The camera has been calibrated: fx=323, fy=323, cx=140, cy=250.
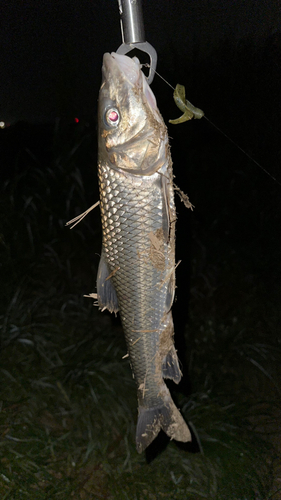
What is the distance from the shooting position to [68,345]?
7.25ft

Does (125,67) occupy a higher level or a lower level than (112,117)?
higher

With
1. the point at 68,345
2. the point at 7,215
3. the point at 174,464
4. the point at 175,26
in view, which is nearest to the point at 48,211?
the point at 7,215

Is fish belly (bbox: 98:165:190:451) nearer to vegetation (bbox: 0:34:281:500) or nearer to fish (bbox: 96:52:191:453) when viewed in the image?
fish (bbox: 96:52:191:453)

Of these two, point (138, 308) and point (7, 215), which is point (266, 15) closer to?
point (138, 308)

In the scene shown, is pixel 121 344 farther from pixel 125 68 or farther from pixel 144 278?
pixel 125 68

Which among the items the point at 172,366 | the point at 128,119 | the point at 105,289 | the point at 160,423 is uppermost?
the point at 128,119

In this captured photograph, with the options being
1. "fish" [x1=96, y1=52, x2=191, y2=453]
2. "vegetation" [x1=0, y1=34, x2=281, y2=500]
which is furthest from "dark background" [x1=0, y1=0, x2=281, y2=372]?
"fish" [x1=96, y1=52, x2=191, y2=453]

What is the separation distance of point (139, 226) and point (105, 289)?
0.26 m

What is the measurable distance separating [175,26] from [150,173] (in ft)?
4.21

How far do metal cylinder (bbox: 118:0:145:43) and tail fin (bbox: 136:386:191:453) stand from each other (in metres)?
1.06

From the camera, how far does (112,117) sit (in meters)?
0.83

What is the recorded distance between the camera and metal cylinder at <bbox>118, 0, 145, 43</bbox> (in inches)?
31.2

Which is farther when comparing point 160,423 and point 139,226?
point 160,423

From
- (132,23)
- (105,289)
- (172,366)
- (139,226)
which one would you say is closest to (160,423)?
(172,366)
